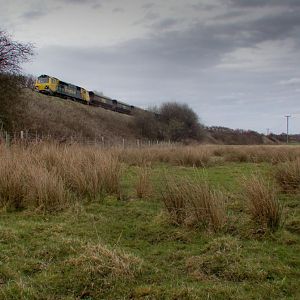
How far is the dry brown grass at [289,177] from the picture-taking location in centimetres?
964

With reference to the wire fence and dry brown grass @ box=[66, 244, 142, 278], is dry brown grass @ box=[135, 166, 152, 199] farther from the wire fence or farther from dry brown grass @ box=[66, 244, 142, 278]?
dry brown grass @ box=[66, 244, 142, 278]

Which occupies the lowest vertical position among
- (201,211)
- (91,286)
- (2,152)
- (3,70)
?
(91,286)

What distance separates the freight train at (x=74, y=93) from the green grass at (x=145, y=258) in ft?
122

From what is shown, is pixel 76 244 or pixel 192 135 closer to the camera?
pixel 76 244

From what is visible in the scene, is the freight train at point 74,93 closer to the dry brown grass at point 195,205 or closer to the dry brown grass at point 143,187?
the dry brown grass at point 143,187

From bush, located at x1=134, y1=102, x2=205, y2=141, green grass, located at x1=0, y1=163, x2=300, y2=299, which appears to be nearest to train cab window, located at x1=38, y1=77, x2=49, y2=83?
bush, located at x1=134, y1=102, x2=205, y2=141

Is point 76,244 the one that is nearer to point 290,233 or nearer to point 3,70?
point 290,233

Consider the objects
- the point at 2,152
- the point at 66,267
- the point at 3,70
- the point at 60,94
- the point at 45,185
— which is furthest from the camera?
the point at 60,94

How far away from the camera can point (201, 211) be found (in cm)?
600

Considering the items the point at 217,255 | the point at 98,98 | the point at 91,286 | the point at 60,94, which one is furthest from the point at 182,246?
the point at 98,98

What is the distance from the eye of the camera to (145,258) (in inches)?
190

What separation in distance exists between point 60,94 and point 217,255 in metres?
43.0

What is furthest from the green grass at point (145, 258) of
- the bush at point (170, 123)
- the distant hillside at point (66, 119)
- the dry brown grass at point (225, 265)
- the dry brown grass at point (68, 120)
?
the bush at point (170, 123)

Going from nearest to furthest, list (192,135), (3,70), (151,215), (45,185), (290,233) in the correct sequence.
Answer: (290,233) → (151,215) → (45,185) → (3,70) → (192,135)
